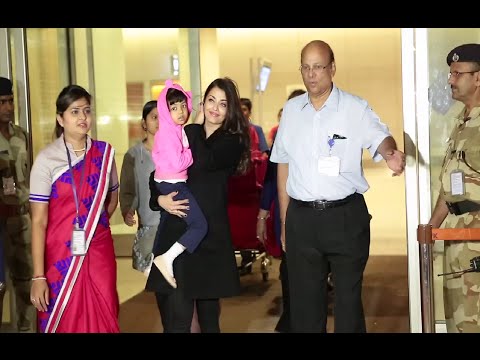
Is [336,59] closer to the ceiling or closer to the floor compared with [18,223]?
closer to the ceiling

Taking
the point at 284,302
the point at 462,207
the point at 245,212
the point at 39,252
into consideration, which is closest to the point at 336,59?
the point at 245,212

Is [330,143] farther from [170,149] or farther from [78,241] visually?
[78,241]

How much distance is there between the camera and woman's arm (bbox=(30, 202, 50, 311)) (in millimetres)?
3695

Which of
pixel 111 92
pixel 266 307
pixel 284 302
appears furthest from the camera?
pixel 111 92

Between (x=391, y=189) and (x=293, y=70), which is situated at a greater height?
(x=293, y=70)

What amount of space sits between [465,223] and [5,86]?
262cm

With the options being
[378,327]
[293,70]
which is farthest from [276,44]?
[378,327]

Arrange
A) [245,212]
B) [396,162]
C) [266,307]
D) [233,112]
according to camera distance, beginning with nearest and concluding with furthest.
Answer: [396,162] < [233,112] < [266,307] < [245,212]

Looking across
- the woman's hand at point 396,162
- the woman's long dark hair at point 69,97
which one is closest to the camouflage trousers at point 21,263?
the woman's long dark hair at point 69,97

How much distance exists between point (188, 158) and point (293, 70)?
8.93m

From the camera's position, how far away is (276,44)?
1244cm

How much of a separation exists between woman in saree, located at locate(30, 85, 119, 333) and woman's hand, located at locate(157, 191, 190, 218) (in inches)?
12.1

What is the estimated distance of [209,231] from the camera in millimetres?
3756
